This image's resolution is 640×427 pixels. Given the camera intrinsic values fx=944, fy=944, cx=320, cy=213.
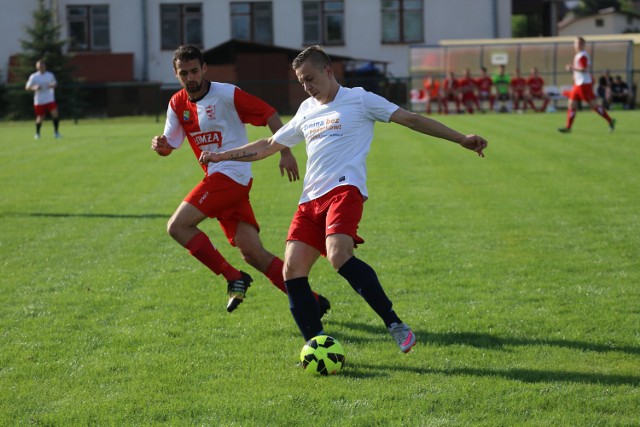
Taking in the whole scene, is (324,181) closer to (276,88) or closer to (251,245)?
(251,245)

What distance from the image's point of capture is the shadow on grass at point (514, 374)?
4.95m

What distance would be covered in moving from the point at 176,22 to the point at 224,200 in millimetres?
39281

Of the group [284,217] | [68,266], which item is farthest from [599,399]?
[284,217]

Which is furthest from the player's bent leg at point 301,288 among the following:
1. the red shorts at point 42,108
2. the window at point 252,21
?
the window at point 252,21

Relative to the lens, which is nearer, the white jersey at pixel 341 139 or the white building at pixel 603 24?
the white jersey at pixel 341 139

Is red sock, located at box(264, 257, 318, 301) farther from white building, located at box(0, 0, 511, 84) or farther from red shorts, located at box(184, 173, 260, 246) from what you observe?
white building, located at box(0, 0, 511, 84)

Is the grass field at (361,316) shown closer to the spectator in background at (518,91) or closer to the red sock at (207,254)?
the red sock at (207,254)

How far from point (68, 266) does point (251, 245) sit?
260 cm

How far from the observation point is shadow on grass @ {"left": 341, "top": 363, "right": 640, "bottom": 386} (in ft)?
16.2

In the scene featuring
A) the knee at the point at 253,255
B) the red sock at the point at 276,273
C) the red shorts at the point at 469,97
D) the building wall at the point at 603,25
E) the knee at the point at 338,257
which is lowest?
the red sock at the point at 276,273

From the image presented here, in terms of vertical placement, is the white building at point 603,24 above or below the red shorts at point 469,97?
above

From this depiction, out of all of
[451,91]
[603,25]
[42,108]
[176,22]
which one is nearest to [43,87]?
[42,108]

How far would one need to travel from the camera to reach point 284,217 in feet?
37.3

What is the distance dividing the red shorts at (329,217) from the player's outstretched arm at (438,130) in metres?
0.50
